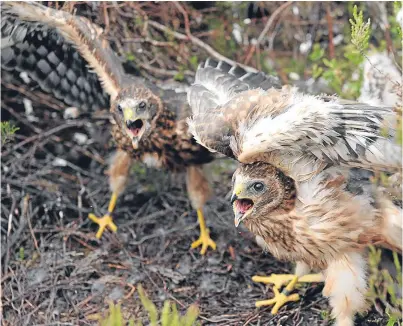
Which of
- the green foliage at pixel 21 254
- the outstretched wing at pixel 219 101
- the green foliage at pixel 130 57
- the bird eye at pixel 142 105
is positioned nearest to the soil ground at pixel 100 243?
the green foliage at pixel 21 254

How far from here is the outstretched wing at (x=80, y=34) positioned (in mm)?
3795

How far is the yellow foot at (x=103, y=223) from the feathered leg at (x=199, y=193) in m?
0.58

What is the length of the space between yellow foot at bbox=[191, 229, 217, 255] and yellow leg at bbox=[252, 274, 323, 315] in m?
0.45

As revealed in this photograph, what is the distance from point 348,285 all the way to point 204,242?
125 centimetres

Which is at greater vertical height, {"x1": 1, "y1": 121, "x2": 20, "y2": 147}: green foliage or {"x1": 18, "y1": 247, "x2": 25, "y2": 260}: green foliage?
{"x1": 1, "y1": 121, "x2": 20, "y2": 147}: green foliage

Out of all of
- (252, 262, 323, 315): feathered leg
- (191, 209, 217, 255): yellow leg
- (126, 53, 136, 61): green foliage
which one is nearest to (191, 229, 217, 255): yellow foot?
(191, 209, 217, 255): yellow leg

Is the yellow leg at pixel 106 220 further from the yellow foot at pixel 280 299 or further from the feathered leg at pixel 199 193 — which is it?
the yellow foot at pixel 280 299

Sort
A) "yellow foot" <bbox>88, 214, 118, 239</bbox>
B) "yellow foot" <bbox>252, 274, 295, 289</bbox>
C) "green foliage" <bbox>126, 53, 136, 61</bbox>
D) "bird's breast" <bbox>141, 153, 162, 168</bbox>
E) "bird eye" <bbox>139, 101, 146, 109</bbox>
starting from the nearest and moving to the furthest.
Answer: "yellow foot" <bbox>252, 274, 295, 289</bbox> < "bird eye" <bbox>139, 101, 146, 109</bbox> < "bird's breast" <bbox>141, 153, 162, 168</bbox> < "yellow foot" <bbox>88, 214, 118, 239</bbox> < "green foliage" <bbox>126, 53, 136, 61</bbox>

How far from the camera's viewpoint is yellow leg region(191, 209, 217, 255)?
4188 millimetres

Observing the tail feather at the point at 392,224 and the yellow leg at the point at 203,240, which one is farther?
the yellow leg at the point at 203,240

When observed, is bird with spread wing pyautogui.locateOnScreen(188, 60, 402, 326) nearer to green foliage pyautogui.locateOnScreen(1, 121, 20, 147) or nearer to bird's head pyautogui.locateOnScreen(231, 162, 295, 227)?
bird's head pyautogui.locateOnScreen(231, 162, 295, 227)

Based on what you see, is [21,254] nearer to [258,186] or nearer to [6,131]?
[6,131]

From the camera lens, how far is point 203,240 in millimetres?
4219

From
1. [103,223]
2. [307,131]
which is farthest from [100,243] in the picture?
[307,131]
